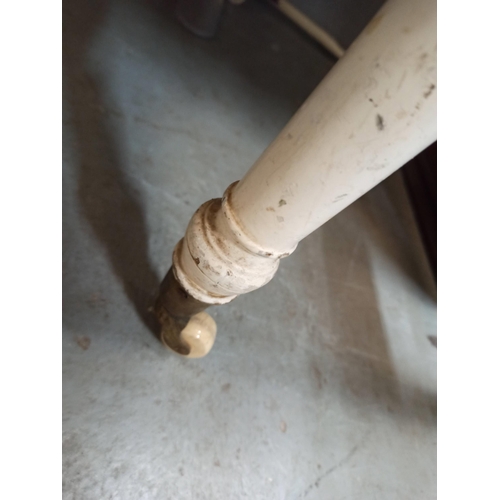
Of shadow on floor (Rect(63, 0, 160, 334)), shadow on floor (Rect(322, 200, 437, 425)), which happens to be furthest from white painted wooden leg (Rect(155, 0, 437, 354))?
shadow on floor (Rect(322, 200, 437, 425))

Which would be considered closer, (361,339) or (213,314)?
(213,314)

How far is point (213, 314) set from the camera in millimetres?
1072

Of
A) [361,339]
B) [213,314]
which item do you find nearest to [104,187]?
[213,314]

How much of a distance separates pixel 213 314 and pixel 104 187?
0.46 meters

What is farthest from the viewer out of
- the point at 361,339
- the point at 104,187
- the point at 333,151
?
the point at 361,339

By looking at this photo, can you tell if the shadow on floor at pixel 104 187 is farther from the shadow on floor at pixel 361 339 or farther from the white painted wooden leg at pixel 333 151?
the shadow on floor at pixel 361 339

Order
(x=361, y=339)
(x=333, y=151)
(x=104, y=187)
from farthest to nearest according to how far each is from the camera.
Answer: (x=361, y=339) < (x=104, y=187) < (x=333, y=151)

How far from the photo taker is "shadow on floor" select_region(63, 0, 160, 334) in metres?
0.99

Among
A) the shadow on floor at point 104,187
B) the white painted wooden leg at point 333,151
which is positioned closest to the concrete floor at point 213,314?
the shadow on floor at point 104,187

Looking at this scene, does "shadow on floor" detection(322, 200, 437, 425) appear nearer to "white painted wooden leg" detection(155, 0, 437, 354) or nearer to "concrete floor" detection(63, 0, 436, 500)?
"concrete floor" detection(63, 0, 436, 500)

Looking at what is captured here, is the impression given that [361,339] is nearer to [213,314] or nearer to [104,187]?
[213,314]

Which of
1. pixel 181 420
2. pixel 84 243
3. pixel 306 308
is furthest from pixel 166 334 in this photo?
pixel 306 308

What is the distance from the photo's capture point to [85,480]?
732 millimetres
